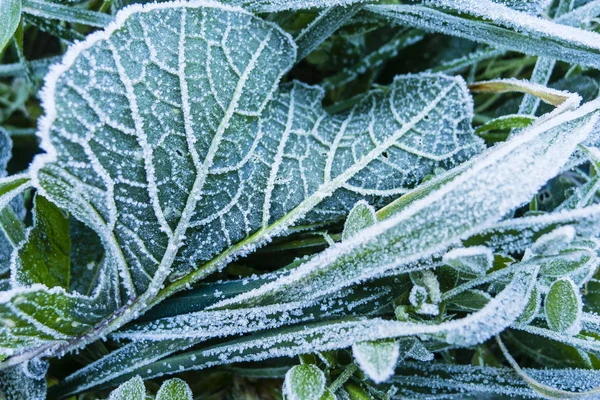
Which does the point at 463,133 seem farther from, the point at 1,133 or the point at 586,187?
the point at 1,133

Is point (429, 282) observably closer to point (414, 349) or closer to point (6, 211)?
point (414, 349)

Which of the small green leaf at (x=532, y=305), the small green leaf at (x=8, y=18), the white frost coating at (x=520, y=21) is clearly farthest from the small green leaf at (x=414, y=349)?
the small green leaf at (x=8, y=18)

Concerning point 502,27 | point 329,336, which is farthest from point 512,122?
point 329,336

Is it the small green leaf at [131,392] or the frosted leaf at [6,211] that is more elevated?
the frosted leaf at [6,211]

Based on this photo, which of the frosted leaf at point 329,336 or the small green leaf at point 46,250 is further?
the small green leaf at point 46,250

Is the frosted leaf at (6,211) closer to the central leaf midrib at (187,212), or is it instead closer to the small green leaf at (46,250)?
the small green leaf at (46,250)

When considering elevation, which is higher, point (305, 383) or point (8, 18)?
point (8, 18)
